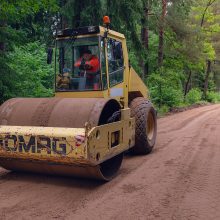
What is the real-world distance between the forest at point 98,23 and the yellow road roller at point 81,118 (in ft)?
5.15

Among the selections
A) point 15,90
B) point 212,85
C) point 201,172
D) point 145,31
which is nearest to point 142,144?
point 201,172

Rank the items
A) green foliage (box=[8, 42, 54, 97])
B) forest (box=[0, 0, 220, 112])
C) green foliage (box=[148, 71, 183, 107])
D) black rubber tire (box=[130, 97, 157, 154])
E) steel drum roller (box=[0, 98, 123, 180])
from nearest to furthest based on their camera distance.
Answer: steel drum roller (box=[0, 98, 123, 180])
black rubber tire (box=[130, 97, 157, 154])
forest (box=[0, 0, 220, 112])
green foliage (box=[8, 42, 54, 97])
green foliage (box=[148, 71, 183, 107])

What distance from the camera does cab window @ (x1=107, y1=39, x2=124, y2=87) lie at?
764 centimetres

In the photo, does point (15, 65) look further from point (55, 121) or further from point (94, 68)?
point (55, 121)

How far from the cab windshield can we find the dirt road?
1833mm

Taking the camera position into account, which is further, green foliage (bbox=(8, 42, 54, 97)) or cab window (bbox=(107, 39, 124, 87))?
green foliage (bbox=(8, 42, 54, 97))

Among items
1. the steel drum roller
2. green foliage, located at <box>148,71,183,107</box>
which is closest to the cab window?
the steel drum roller

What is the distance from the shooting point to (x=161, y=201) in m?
5.39

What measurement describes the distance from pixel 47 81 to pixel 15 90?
3764mm

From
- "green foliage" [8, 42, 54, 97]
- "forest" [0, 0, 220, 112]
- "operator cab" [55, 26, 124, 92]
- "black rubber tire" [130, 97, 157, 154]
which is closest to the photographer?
"operator cab" [55, 26, 124, 92]

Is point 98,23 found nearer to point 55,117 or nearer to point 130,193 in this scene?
point 55,117

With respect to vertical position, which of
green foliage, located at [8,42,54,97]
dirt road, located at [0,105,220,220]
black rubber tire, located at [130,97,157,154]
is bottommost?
dirt road, located at [0,105,220,220]

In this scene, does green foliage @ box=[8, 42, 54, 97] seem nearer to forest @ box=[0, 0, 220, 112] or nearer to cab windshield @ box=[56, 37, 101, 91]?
forest @ box=[0, 0, 220, 112]

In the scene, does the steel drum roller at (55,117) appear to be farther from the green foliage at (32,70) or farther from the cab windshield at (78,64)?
the green foliage at (32,70)
